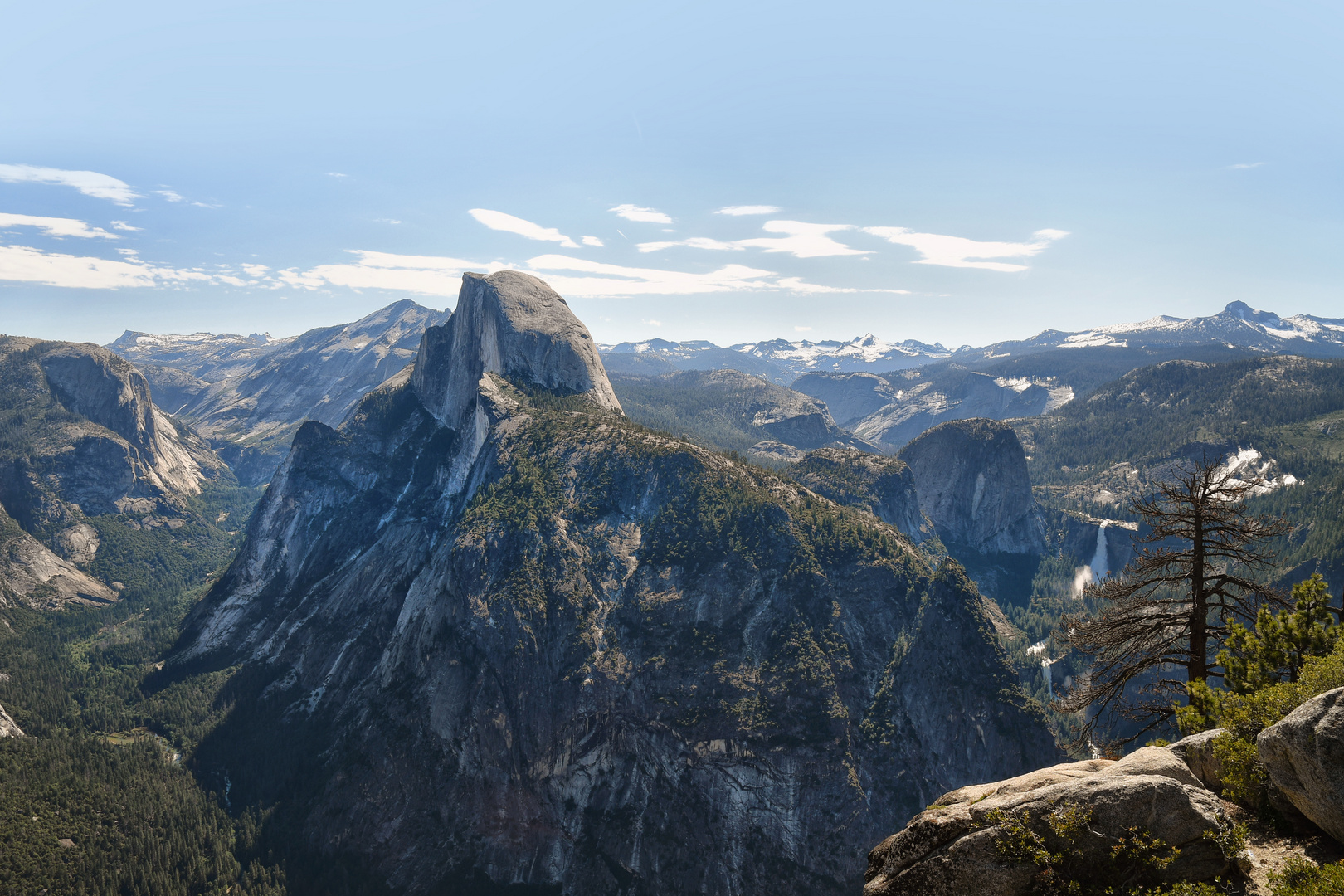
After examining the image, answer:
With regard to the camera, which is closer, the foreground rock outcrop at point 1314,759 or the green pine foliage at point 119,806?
the foreground rock outcrop at point 1314,759

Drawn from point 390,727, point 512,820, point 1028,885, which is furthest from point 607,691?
point 1028,885

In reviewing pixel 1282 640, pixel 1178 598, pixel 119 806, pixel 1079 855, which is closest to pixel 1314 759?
pixel 1079 855

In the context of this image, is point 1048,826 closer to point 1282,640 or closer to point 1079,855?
point 1079,855

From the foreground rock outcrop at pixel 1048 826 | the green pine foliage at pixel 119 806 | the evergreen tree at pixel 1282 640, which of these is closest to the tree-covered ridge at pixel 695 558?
the green pine foliage at pixel 119 806

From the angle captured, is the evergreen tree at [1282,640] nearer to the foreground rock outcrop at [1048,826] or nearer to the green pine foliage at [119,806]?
the foreground rock outcrop at [1048,826]

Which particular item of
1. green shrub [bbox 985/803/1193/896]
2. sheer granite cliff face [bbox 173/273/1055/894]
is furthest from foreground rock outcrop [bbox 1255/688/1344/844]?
sheer granite cliff face [bbox 173/273/1055/894]
